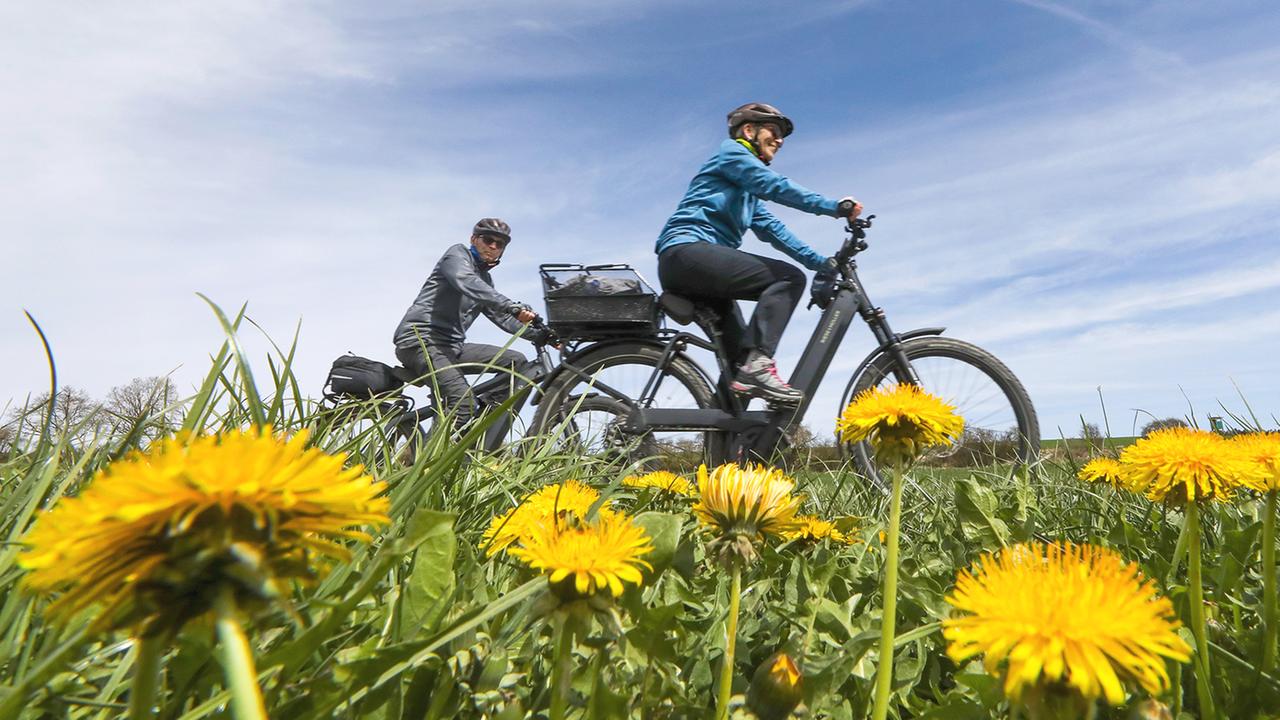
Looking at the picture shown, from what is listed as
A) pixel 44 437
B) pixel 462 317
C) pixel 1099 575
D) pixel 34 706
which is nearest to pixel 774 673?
pixel 1099 575

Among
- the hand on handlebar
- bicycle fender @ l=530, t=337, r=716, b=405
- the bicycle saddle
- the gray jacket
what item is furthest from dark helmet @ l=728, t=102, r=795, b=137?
the bicycle saddle

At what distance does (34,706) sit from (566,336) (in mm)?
3833

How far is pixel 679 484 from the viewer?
154 centimetres

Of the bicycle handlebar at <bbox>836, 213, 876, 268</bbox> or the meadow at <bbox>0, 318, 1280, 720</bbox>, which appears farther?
the bicycle handlebar at <bbox>836, 213, 876, 268</bbox>

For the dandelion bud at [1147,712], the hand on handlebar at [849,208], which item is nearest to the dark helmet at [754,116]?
the hand on handlebar at [849,208]

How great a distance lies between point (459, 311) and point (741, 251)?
7.69 ft

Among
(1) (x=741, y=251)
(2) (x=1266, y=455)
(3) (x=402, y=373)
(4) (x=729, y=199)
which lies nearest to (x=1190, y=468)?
(2) (x=1266, y=455)

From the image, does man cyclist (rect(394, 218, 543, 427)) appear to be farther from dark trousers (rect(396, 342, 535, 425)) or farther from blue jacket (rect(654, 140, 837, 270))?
blue jacket (rect(654, 140, 837, 270))

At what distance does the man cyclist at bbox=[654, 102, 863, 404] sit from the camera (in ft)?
11.7

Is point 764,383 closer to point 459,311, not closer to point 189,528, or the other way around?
point 459,311

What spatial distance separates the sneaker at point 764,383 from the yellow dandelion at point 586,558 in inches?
118

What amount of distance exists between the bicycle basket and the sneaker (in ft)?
2.30

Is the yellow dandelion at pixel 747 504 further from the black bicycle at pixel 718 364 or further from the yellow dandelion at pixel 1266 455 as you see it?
the black bicycle at pixel 718 364

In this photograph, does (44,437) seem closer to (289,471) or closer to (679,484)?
(289,471)
